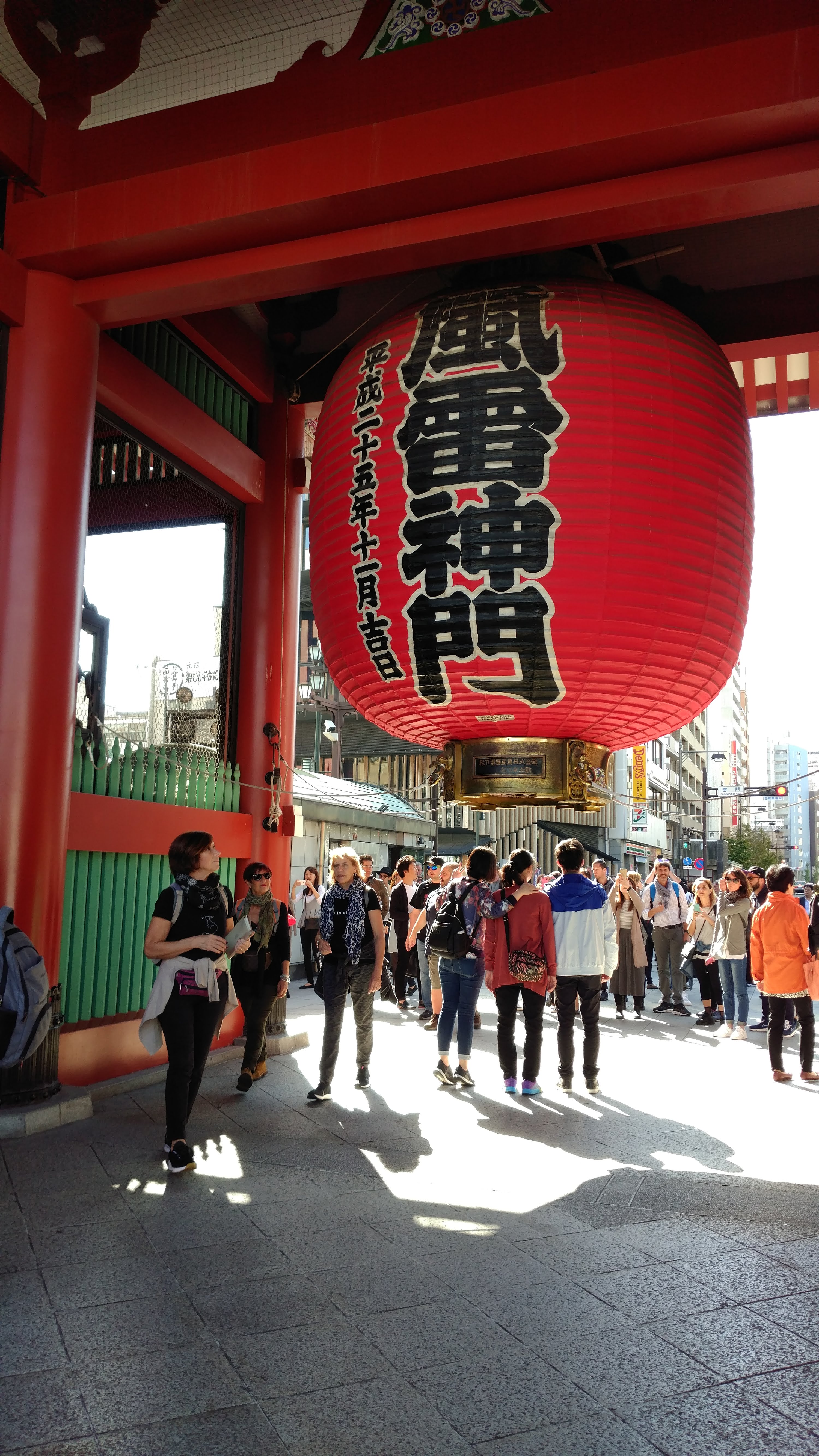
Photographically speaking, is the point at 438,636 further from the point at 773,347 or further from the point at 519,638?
the point at 773,347

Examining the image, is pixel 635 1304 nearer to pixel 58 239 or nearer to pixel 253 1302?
pixel 253 1302

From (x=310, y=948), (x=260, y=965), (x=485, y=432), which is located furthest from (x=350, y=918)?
(x=310, y=948)

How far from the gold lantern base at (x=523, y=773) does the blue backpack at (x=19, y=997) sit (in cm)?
197

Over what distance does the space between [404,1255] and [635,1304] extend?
880 millimetres

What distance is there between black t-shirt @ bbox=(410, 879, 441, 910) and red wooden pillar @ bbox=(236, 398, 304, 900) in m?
1.73

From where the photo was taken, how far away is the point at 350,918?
20.8 ft

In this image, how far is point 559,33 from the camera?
15.8 ft

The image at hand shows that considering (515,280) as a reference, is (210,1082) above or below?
below

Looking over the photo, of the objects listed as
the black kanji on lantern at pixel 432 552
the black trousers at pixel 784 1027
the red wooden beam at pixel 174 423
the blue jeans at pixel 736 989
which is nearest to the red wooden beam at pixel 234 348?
the red wooden beam at pixel 174 423

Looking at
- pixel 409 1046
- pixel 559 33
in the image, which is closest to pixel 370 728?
Answer: pixel 409 1046

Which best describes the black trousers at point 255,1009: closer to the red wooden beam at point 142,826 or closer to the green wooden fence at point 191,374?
the red wooden beam at point 142,826

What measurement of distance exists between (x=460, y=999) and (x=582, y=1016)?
0.87 meters

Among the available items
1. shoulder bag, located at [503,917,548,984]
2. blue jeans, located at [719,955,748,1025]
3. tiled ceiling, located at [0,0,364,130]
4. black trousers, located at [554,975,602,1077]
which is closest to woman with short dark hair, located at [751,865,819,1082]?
black trousers, located at [554,975,602,1077]

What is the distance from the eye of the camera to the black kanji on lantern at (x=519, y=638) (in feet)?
13.0
